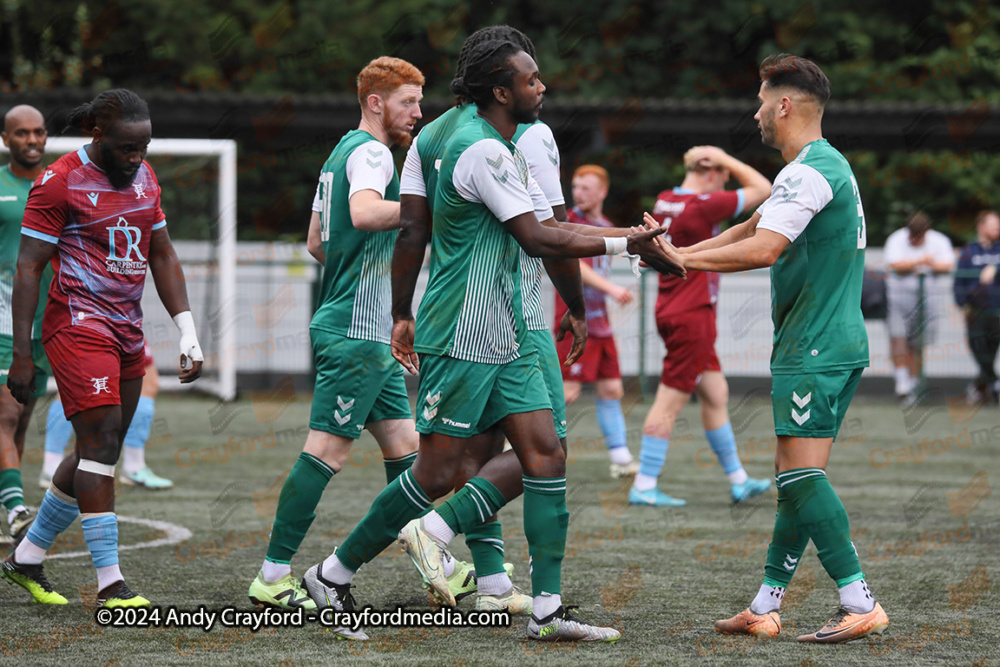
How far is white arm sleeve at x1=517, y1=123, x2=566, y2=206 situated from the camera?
5164 millimetres

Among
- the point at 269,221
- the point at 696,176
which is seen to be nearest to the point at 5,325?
the point at 696,176

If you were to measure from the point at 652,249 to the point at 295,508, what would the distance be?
1766mm

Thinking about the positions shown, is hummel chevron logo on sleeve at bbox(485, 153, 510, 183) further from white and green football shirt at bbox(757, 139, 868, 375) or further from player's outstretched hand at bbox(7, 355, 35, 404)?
player's outstretched hand at bbox(7, 355, 35, 404)

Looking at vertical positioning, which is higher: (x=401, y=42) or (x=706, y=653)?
(x=401, y=42)

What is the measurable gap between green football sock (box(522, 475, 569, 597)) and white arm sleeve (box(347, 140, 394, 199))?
130 cm

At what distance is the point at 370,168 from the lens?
5137 mm

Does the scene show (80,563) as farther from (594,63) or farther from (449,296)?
(594,63)

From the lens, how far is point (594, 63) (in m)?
28.2

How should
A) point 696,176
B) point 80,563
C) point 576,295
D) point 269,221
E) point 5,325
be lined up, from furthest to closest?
1. point 269,221
2. point 696,176
3. point 5,325
4. point 80,563
5. point 576,295

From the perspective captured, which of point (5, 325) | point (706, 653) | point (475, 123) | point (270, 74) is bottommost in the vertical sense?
point (706, 653)

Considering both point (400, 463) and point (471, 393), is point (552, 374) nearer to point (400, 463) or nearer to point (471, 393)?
point (471, 393)

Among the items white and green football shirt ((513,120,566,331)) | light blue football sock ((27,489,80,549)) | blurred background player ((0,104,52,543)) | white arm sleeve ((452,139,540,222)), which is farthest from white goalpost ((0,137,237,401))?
white arm sleeve ((452,139,540,222))

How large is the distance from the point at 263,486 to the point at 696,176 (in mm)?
3716

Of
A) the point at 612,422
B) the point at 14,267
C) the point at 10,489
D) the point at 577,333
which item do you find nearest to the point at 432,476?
the point at 577,333
